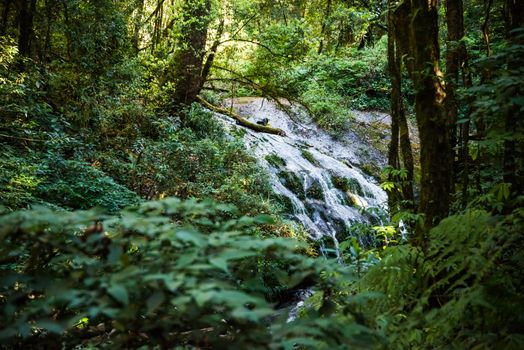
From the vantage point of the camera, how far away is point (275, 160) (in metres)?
10.1

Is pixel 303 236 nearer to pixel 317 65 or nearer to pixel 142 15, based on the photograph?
pixel 142 15

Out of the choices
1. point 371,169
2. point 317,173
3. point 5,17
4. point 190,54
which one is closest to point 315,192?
point 317,173

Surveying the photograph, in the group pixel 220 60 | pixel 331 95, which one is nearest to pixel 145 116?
pixel 220 60

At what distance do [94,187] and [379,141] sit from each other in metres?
10.7

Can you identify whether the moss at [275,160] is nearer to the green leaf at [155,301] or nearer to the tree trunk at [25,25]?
the tree trunk at [25,25]

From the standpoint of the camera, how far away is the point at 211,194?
270 inches

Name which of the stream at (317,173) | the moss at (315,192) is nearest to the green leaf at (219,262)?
the stream at (317,173)

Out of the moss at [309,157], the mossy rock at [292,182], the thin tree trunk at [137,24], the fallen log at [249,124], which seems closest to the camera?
the thin tree trunk at [137,24]

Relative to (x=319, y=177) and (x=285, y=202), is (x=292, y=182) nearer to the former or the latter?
(x=319, y=177)

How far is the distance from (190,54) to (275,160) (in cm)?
325

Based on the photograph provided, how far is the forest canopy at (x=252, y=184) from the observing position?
1.20 m

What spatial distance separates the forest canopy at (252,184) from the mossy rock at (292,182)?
54 millimetres

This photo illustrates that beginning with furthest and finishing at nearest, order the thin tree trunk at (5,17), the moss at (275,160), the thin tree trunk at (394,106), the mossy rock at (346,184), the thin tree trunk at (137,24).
A: 1. the mossy rock at (346,184)
2. the moss at (275,160)
3. the thin tree trunk at (137,24)
4. the thin tree trunk at (5,17)
5. the thin tree trunk at (394,106)

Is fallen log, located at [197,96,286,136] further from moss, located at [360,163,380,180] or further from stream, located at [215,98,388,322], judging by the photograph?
moss, located at [360,163,380,180]
